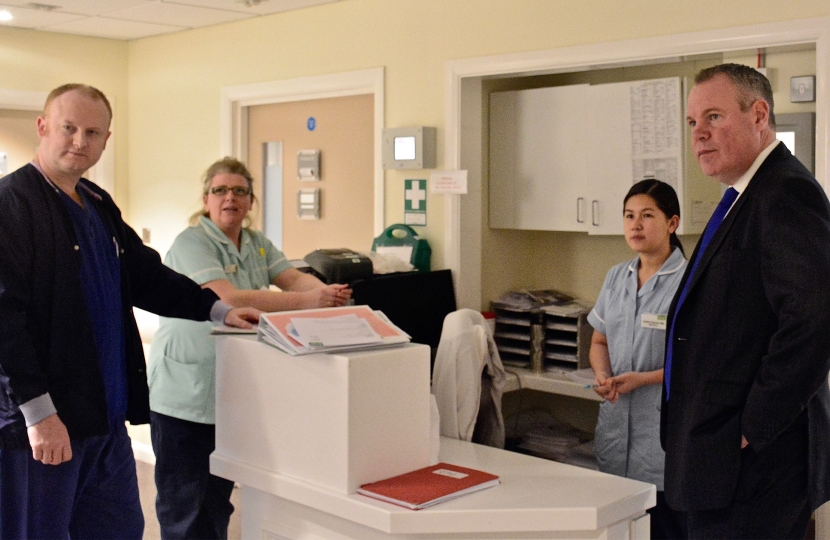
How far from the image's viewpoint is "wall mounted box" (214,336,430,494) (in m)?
1.95

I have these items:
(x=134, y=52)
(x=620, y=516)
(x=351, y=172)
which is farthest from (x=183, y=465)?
(x=134, y=52)

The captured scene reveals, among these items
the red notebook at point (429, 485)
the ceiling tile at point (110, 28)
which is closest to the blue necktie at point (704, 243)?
the red notebook at point (429, 485)

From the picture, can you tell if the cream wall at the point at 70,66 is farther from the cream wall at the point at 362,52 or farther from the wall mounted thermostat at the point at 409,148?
the wall mounted thermostat at the point at 409,148

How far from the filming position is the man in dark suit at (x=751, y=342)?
5.48 feet

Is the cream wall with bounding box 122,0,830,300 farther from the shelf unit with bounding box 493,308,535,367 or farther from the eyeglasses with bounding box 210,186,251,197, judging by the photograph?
the eyeglasses with bounding box 210,186,251,197

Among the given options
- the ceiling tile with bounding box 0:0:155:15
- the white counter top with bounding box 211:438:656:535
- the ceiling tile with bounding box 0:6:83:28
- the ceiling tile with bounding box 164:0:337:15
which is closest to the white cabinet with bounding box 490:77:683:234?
the ceiling tile with bounding box 164:0:337:15

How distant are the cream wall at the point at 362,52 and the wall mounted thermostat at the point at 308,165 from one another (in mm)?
426

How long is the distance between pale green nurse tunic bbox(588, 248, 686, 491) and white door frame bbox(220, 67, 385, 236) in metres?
1.71

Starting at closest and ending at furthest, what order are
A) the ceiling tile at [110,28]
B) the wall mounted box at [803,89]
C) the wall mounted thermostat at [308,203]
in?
the wall mounted box at [803,89] < the wall mounted thermostat at [308,203] < the ceiling tile at [110,28]

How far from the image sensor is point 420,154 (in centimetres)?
392

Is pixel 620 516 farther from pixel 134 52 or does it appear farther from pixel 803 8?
pixel 134 52

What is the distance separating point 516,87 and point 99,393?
2.68 meters

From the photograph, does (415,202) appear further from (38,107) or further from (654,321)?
(38,107)

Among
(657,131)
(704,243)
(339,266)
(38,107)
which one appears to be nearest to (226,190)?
(339,266)
